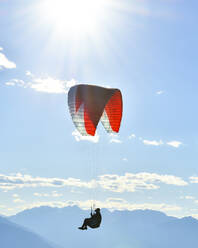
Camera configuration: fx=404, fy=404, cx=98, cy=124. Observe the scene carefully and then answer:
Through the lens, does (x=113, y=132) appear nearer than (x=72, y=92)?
No

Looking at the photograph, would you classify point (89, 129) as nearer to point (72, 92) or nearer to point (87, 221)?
point (72, 92)

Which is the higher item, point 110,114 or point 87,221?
point 110,114

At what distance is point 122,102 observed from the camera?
3434 cm

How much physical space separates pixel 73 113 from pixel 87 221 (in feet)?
27.7

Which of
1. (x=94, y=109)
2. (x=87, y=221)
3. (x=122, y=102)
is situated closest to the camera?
(x=87, y=221)

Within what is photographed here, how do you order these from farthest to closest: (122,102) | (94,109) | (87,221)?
(122,102), (94,109), (87,221)

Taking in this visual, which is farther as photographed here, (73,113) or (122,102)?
(122,102)

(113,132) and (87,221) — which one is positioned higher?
(113,132)

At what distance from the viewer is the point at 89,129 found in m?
31.4

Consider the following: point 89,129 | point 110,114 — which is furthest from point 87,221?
point 110,114

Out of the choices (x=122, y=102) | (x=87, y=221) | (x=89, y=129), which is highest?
(x=122, y=102)

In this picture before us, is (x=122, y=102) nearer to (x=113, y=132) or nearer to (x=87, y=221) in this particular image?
(x=113, y=132)

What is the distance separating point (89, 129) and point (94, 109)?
1603 mm

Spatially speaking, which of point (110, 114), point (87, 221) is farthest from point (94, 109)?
point (87, 221)
